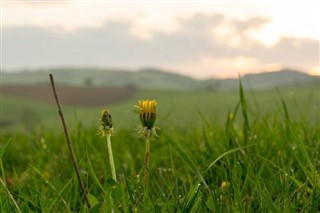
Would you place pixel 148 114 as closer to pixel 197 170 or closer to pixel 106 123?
pixel 106 123

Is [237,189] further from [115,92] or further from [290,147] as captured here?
[115,92]

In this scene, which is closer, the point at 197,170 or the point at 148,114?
the point at 197,170

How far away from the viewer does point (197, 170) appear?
1763 millimetres

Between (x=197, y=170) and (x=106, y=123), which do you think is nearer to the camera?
(x=197, y=170)

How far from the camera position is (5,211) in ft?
7.29

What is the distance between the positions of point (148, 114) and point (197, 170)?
0.98ft

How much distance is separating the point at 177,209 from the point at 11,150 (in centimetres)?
423

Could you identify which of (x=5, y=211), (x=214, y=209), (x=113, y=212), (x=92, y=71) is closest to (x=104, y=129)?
(x=113, y=212)

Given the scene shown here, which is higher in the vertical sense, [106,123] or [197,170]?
[106,123]

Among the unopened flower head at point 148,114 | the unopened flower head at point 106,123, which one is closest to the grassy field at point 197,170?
the unopened flower head at point 106,123

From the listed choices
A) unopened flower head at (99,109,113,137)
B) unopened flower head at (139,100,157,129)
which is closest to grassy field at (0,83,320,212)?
unopened flower head at (99,109,113,137)

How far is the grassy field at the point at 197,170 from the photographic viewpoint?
6.81 feet

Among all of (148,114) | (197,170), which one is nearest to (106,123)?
(148,114)

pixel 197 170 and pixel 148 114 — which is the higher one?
pixel 148 114
